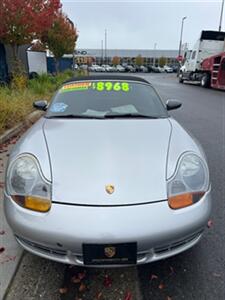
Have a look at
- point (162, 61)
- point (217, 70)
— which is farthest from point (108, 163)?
point (162, 61)

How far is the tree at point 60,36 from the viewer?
656 inches

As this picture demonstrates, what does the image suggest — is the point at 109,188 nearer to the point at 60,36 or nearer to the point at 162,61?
the point at 60,36

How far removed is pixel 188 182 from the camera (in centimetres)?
196

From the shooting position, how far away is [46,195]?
183 centimetres

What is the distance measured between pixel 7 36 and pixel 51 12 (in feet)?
7.11

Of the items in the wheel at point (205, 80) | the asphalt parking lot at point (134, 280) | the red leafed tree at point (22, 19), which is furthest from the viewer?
the wheel at point (205, 80)

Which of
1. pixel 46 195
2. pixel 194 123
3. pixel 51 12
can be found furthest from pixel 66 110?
pixel 51 12

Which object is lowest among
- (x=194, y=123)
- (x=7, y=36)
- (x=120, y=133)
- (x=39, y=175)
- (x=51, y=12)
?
(x=194, y=123)

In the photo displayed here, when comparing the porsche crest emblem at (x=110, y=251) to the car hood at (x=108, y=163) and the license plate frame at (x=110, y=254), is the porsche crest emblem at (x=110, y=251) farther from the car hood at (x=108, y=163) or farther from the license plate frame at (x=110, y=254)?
the car hood at (x=108, y=163)

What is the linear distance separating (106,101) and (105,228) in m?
1.87

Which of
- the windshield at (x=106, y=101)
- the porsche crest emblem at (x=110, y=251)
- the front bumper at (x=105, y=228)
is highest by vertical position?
the windshield at (x=106, y=101)

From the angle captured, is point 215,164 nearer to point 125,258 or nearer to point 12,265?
point 125,258

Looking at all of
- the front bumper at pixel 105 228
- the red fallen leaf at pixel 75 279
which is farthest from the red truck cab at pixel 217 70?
the red fallen leaf at pixel 75 279

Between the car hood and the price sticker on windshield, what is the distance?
36.0 inches
